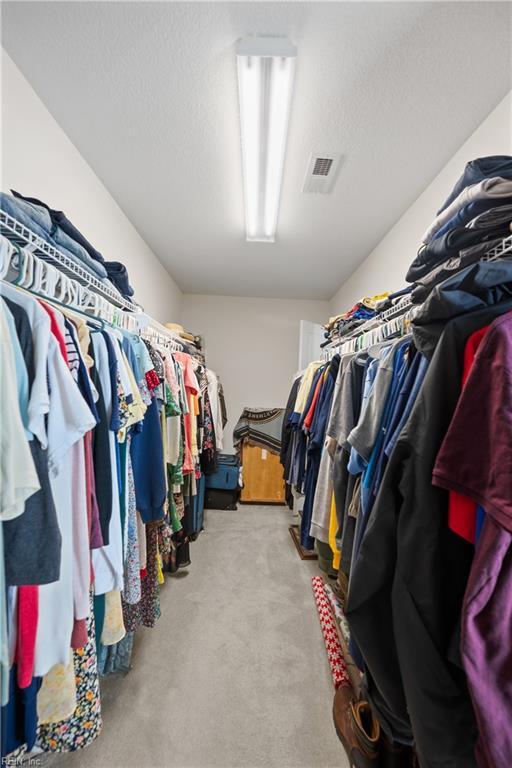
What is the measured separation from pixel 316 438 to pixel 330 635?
105 cm

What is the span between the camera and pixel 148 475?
1.15 metres

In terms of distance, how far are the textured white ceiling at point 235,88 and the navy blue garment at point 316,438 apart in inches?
45.7

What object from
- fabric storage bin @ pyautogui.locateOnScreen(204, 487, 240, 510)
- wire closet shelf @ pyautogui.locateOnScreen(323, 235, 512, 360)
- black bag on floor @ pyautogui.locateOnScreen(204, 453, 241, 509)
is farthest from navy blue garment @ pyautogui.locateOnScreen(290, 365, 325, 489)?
fabric storage bin @ pyautogui.locateOnScreen(204, 487, 240, 510)

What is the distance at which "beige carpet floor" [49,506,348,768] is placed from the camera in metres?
1.06

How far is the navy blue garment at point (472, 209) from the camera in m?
0.70

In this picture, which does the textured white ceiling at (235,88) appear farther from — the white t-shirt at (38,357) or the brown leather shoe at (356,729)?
the brown leather shoe at (356,729)

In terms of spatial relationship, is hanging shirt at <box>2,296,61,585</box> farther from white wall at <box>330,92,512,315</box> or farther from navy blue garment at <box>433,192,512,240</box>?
white wall at <box>330,92,512,315</box>

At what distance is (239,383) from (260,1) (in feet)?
11.4

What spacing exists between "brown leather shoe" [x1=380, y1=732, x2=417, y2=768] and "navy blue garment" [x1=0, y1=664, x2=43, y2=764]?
1.03 meters

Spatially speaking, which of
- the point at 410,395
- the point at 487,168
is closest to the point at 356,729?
the point at 410,395

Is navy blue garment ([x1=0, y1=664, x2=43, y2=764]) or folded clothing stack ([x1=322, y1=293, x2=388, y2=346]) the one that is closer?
navy blue garment ([x1=0, y1=664, x2=43, y2=764])

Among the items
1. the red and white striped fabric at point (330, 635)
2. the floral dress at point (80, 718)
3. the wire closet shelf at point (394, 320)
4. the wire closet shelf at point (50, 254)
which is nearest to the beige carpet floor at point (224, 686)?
the red and white striped fabric at point (330, 635)

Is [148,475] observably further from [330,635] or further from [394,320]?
[330,635]

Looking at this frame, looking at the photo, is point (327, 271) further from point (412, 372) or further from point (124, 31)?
point (412, 372)
